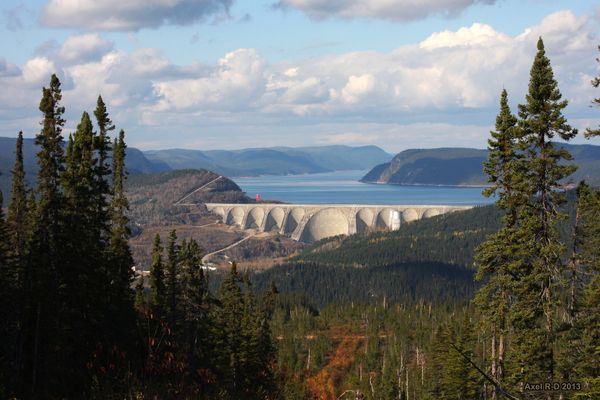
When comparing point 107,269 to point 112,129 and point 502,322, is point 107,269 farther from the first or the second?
point 502,322

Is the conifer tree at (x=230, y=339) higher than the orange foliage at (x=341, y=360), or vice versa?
the conifer tree at (x=230, y=339)

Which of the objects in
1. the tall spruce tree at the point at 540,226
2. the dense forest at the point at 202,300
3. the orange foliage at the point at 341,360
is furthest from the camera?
the orange foliage at the point at 341,360

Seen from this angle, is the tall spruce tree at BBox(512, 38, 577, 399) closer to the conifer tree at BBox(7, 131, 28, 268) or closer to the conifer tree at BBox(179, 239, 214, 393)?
the conifer tree at BBox(179, 239, 214, 393)

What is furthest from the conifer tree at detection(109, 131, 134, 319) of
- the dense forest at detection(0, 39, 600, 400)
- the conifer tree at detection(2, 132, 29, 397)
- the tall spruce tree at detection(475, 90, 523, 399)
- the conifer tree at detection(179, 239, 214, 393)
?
the tall spruce tree at detection(475, 90, 523, 399)

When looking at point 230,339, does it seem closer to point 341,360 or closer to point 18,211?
point 18,211

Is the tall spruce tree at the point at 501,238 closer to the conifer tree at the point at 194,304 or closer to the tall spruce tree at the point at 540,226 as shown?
the tall spruce tree at the point at 540,226

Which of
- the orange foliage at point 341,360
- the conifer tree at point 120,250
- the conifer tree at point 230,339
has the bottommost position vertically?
the orange foliage at point 341,360

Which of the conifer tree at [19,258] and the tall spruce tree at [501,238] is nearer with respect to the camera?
the tall spruce tree at [501,238]

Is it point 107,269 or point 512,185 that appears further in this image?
point 107,269

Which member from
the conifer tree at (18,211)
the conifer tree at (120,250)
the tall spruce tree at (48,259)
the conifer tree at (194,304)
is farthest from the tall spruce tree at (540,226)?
the conifer tree at (18,211)

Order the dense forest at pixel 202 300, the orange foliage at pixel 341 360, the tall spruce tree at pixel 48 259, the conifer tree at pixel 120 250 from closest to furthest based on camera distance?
the dense forest at pixel 202 300 → the tall spruce tree at pixel 48 259 → the conifer tree at pixel 120 250 → the orange foliage at pixel 341 360

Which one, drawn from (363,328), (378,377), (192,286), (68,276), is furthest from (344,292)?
(68,276)
